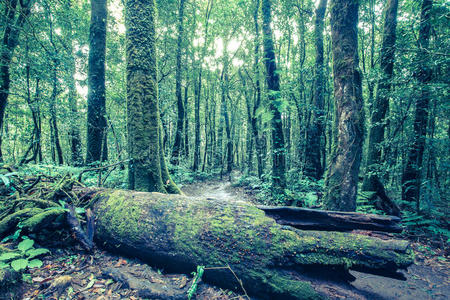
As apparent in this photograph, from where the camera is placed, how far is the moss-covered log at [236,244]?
233cm

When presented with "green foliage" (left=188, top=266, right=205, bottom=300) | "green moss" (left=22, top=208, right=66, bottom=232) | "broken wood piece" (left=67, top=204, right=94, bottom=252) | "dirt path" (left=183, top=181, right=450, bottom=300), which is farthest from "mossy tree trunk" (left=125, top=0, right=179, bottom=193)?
"dirt path" (left=183, top=181, right=450, bottom=300)

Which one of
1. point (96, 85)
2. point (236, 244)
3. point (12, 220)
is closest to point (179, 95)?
point (96, 85)

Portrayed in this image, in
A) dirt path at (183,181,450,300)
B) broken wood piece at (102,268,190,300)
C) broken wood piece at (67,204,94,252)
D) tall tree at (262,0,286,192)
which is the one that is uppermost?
tall tree at (262,0,286,192)

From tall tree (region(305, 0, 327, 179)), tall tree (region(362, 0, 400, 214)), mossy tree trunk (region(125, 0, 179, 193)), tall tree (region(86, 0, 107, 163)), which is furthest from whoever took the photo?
tall tree (region(305, 0, 327, 179))

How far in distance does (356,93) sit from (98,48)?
10.9 meters

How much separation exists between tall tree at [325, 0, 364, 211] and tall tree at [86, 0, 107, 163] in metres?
9.45

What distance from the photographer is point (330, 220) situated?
297 cm

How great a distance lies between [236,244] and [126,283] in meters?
1.57

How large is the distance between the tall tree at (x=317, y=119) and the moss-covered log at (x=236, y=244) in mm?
7577

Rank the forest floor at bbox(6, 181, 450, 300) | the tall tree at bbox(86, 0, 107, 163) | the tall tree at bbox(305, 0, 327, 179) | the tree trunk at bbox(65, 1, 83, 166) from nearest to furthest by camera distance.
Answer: the forest floor at bbox(6, 181, 450, 300) < the tree trunk at bbox(65, 1, 83, 166) < the tall tree at bbox(86, 0, 107, 163) < the tall tree at bbox(305, 0, 327, 179)

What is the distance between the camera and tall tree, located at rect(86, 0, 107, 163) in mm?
8797

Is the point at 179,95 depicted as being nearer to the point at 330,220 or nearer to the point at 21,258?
the point at 21,258

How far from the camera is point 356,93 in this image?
14.7 ft

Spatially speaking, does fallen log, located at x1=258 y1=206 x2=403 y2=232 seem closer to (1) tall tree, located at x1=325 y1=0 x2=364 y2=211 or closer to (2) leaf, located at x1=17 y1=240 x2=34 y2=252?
(1) tall tree, located at x1=325 y1=0 x2=364 y2=211
